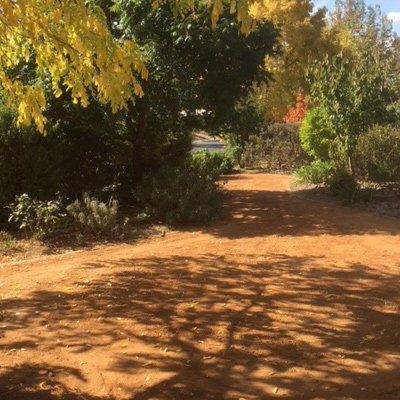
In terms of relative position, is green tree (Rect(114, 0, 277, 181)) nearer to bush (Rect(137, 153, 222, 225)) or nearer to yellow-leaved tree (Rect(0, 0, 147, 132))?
bush (Rect(137, 153, 222, 225))

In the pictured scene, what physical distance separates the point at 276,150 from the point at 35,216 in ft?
39.3

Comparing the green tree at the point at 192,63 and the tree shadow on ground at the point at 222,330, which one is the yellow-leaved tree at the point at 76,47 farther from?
the green tree at the point at 192,63

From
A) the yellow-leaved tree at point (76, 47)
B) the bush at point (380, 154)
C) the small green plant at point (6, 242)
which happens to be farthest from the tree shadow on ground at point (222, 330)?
the bush at point (380, 154)

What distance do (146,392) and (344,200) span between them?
880cm

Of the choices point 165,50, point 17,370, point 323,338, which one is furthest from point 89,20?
point 165,50

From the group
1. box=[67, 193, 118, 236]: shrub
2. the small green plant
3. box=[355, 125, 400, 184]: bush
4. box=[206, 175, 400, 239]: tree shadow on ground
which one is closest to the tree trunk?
box=[206, 175, 400, 239]: tree shadow on ground

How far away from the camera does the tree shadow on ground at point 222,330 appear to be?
3.76m

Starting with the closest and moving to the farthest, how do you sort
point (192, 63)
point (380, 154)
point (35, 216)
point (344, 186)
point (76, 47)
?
point (76, 47), point (35, 216), point (192, 63), point (344, 186), point (380, 154)

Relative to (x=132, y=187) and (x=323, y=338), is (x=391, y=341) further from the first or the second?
(x=132, y=187)

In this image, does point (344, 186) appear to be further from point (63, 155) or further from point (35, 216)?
point (35, 216)

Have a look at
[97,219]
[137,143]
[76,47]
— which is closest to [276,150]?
[137,143]

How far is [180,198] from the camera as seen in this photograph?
929cm

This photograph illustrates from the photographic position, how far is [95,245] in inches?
314

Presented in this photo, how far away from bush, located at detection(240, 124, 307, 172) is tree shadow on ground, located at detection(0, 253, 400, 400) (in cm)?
1193
